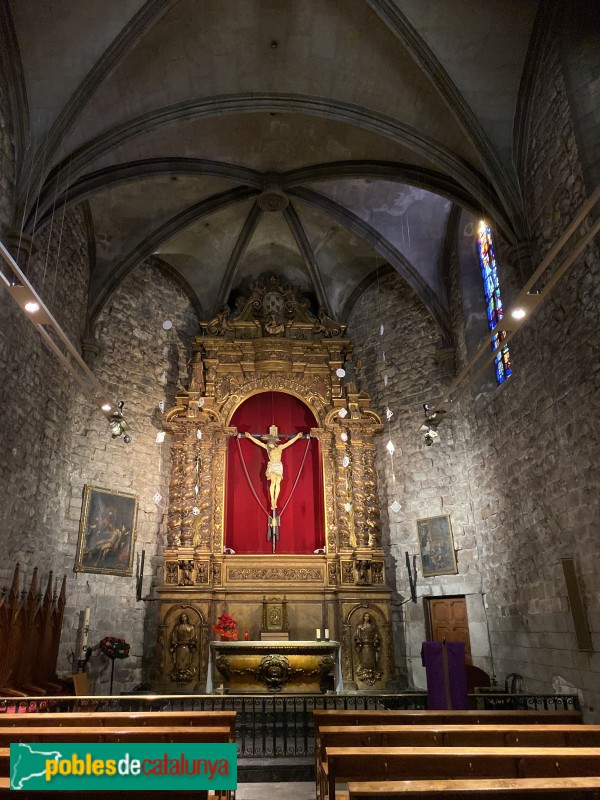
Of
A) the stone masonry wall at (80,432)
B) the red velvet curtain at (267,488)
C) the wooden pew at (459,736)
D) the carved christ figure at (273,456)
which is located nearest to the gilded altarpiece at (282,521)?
the red velvet curtain at (267,488)

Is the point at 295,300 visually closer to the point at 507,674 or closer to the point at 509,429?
the point at 509,429

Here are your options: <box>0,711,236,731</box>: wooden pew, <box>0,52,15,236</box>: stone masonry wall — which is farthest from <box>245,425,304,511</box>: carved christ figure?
<box>0,711,236,731</box>: wooden pew

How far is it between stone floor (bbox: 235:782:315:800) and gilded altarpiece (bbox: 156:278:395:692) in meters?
5.23

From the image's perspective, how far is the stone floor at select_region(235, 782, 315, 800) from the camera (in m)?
6.78

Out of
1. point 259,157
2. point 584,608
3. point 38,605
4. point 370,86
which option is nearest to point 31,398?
point 38,605

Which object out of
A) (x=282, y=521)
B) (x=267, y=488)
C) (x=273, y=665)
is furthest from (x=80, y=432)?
(x=273, y=665)

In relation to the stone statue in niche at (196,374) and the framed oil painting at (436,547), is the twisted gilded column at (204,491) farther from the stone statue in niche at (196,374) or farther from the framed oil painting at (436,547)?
the framed oil painting at (436,547)

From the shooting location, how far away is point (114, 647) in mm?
11594

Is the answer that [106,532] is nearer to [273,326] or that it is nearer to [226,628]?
[226,628]

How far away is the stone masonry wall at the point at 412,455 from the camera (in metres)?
12.9

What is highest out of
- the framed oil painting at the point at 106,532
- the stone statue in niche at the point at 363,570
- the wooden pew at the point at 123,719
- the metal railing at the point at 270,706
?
the framed oil painting at the point at 106,532

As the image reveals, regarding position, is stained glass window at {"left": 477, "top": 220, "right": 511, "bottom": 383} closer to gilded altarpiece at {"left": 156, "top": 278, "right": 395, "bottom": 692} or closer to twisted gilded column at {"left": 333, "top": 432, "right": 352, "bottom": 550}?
gilded altarpiece at {"left": 156, "top": 278, "right": 395, "bottom": 692}

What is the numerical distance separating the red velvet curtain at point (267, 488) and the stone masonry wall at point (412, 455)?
5.80ft

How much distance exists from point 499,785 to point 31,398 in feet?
31.7
